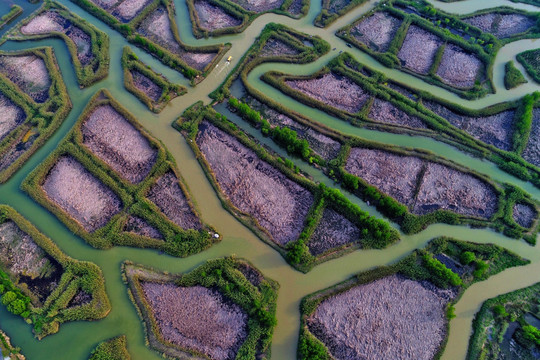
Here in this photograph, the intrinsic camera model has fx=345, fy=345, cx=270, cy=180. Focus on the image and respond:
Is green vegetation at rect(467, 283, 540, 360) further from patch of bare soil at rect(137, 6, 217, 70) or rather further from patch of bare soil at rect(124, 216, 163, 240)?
patch of bare soil at rect(137, 6, 217, 70)

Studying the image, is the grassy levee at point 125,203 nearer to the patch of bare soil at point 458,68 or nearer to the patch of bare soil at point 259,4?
the patch of bare soil at point 259,4

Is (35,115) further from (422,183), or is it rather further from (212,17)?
(422,183)

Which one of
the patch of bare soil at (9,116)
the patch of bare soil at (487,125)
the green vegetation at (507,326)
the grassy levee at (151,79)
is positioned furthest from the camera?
the grassy levee at (151,79)

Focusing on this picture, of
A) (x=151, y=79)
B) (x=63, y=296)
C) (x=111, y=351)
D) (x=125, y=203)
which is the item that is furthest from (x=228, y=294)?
(x=151, y=79)

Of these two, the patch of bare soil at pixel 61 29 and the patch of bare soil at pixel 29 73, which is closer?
the patch of bare soil at pixel 29 73

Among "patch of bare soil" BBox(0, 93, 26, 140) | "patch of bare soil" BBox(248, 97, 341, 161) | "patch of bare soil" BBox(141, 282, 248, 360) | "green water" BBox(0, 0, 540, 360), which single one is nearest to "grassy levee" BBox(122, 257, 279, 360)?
"patch of bare soil" BBox(141, 282, 248, 360)

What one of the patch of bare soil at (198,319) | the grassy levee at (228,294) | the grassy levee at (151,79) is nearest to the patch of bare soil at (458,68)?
the grassy levee at (151,79)

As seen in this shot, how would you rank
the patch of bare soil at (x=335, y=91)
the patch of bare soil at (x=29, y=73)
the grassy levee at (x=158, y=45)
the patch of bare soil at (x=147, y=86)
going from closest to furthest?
the patch of bare soil at (x=335, y=91), the patch of bare soil at (x=147, y=86), the patch of bare soil at (x=29, y=73), the grassy levee at (x=158, y=45)
